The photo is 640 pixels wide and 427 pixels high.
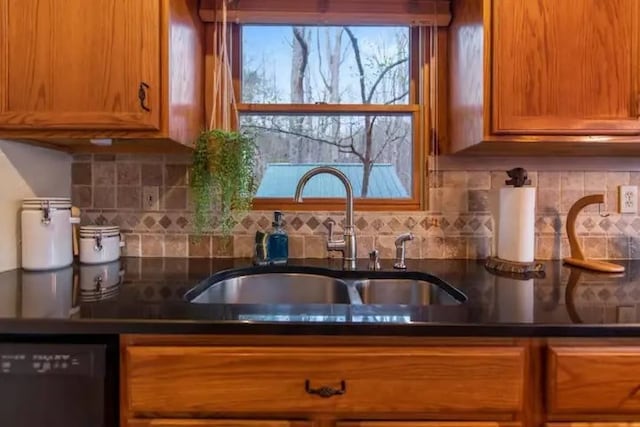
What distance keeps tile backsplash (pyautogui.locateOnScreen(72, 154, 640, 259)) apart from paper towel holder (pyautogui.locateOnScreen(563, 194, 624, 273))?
7 cm

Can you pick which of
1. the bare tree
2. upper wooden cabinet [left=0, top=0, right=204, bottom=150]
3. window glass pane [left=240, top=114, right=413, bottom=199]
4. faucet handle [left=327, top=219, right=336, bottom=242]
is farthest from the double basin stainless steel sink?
upper wooden cabinet [left=0, top=0, right=204, bottom=150]

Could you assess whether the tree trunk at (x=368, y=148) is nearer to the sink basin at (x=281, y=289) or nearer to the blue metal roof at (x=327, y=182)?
the blue metal roof at (x=327, y=182)

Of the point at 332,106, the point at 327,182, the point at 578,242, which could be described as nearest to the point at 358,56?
the point at 332,106

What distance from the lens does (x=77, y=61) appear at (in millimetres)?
1229

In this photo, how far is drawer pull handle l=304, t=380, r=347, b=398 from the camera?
2.94ft

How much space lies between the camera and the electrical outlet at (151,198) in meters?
1.65

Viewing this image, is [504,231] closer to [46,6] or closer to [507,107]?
[507,107]

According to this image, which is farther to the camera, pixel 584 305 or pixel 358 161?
pixel 358 161

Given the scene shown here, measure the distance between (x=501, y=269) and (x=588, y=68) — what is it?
2.24 feet

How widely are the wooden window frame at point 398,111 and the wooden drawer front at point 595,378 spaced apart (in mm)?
857

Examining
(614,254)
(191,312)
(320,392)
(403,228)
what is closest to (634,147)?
(614,254)

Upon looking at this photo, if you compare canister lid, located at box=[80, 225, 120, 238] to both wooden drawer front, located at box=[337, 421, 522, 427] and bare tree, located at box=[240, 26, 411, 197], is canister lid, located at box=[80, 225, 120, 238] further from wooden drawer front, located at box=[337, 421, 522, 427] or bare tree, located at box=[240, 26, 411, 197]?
wooden drawer front, located at box=[337, 421, 522, 427]

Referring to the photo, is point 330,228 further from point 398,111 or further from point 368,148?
point 398,111

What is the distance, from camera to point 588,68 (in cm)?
128
